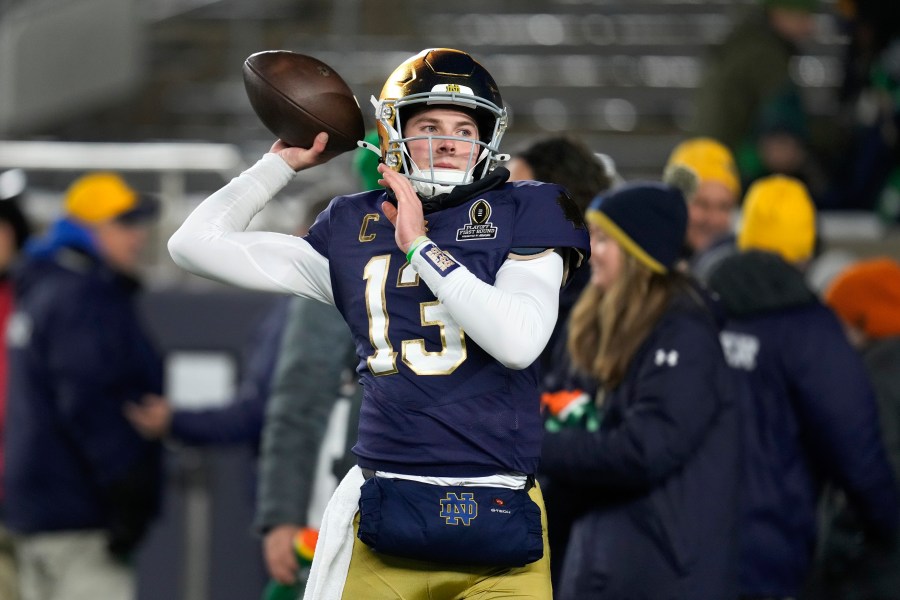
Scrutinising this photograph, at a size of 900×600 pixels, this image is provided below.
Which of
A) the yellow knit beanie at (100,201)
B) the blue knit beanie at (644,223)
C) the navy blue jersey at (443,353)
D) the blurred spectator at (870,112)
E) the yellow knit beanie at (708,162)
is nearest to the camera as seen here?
the navy blue jersey at (443,353)

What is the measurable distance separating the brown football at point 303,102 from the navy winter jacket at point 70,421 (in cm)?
241

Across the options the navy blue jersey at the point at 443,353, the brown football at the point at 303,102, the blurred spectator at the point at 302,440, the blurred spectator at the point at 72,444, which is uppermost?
the brown football at the point at 303,102

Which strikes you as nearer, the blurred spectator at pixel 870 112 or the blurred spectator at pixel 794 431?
the blurred spectator at pixel 794 431

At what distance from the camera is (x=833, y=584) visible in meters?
4.61

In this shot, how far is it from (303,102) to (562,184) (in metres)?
1.13

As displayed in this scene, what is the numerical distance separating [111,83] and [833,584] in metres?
6.86

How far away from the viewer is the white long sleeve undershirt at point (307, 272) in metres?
2.72

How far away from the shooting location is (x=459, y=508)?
279cm

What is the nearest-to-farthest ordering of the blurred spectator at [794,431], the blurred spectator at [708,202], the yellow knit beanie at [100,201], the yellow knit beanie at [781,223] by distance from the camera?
the blurred spectator at [794,431] < the yellow knit beanie at [781,223] < the blurred spectator at [708,202] < the yellow knit beanie at [100,201]

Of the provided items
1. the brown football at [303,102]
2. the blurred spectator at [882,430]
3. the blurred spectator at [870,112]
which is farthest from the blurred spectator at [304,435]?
the blurred spectator at [870,112]

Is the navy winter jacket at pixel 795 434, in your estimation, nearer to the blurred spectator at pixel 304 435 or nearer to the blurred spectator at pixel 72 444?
the blurred spectator at pixel 304 435

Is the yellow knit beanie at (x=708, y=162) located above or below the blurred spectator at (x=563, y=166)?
below

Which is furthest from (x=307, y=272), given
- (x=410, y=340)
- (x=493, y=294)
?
(x=493, y=294)

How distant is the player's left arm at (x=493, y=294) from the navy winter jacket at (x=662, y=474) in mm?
929
